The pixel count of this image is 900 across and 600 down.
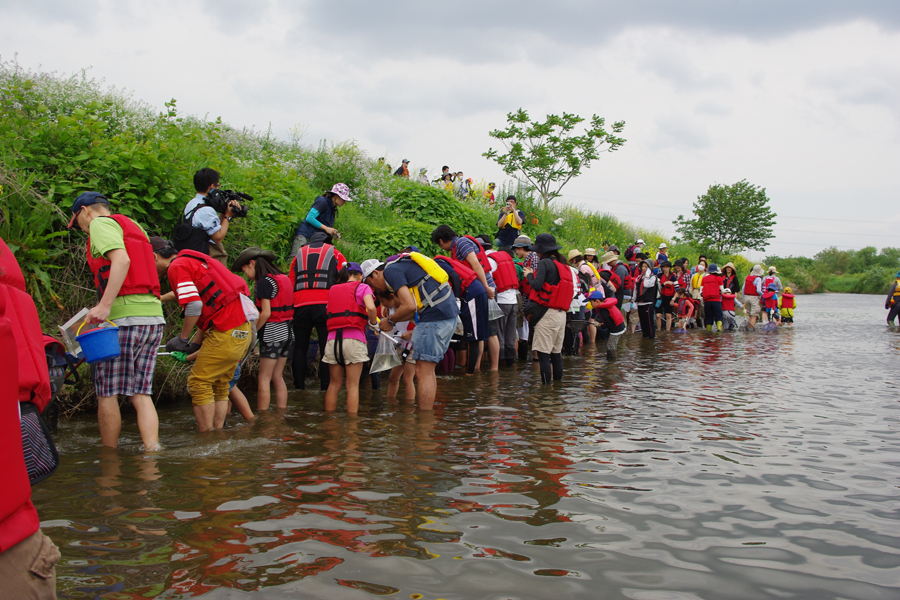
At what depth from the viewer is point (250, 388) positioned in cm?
788

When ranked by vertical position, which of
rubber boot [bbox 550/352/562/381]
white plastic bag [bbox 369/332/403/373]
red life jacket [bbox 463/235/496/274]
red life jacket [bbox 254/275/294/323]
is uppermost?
red life jacket [bbox 463/235/496/274]

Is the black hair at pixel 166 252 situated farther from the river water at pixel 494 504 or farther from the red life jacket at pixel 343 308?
the river water at pixel 494 504

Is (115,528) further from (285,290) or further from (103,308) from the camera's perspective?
(285,290)

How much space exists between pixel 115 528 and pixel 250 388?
460 cm

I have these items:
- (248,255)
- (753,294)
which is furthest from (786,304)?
(248,255)

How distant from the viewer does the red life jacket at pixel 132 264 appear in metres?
4.71

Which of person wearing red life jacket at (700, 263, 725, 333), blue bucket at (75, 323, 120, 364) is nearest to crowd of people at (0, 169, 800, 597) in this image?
blue bucket at (75, 323, 120, 364)

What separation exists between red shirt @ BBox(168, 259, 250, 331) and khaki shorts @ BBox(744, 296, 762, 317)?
16963 millimetres

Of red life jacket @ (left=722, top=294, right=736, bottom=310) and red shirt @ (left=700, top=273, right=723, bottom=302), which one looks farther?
red life jacket @ (left=722, top=294, right=736, bottom=310)

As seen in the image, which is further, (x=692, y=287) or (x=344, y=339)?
(x=692, y=287)

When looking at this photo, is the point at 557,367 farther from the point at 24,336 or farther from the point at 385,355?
the point at 24,336

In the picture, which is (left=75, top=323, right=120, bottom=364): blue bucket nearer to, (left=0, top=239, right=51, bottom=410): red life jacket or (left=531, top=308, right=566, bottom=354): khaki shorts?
(left=0, top=239, right=51, bottom=410): red life jacket

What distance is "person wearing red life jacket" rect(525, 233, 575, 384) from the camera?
27.2ft

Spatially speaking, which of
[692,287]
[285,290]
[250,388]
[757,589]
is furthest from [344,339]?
[692,287]
